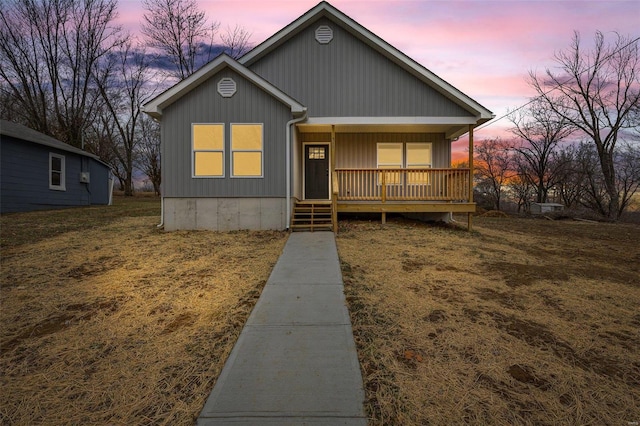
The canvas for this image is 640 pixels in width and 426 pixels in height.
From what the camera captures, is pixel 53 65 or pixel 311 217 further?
pixel 53 65

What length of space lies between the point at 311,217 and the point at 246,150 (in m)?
2.77

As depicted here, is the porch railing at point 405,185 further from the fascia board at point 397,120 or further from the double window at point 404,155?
the fascia board at point 397,120

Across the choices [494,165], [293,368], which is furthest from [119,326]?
[494,165]

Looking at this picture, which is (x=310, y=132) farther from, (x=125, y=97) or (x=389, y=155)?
(x=125, y=97)

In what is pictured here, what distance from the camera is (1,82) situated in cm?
2277

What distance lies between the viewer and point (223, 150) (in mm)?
9195

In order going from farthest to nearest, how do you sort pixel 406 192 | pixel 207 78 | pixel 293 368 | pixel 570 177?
pixel 570 177
pixel 406 192
pixel 207 78
pixel 293 368

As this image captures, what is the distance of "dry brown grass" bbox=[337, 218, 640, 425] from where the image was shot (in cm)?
217

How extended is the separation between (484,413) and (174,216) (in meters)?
9.01

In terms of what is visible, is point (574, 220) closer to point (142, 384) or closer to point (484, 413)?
point (484, 413)

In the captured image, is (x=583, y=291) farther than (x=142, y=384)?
Yes

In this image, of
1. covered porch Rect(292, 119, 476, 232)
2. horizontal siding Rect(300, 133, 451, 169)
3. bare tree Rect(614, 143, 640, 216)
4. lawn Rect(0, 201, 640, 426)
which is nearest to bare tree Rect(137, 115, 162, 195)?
covered porch Rect(292, 119, 476, 232)

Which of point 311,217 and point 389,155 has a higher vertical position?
point 389,155

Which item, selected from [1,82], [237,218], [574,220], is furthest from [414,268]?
[1,82]
